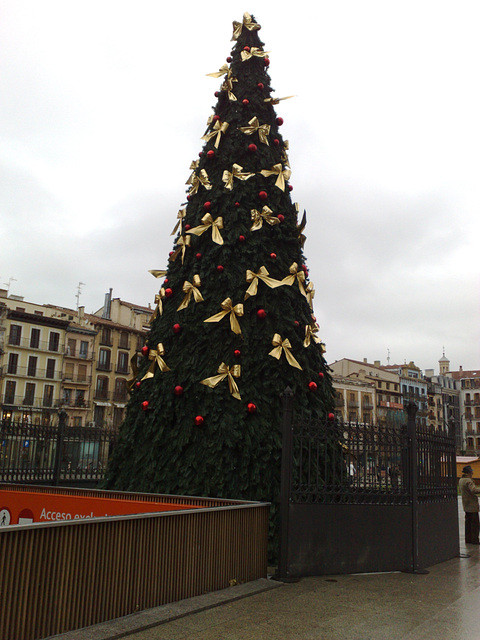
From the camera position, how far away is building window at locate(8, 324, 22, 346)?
49722 mm

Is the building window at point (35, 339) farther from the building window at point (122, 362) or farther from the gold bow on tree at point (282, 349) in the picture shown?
the gold bow on tree at point (282, 349)

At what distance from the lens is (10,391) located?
163ft

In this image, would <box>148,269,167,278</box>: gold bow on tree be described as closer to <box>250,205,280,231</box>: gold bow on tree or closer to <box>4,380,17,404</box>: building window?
<box>250,205,280,231</box>: gold bow on tree

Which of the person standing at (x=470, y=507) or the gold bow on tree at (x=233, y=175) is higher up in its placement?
the gold bow on tree at (x=233, y=175)

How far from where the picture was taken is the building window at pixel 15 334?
49.7 metres

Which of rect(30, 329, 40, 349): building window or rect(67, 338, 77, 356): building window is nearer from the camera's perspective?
rect(30, 329, 40, 349): building window

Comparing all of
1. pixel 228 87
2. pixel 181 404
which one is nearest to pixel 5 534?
pixel 181 404

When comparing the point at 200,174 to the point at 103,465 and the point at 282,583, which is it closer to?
the point at 282,583

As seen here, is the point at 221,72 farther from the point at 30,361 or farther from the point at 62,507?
the point at 30,361

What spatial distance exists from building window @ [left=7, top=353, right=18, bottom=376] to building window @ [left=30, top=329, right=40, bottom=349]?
167 cm

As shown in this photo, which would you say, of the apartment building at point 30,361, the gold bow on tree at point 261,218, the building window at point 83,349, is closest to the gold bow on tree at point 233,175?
the gold bow on tree at point 261,218

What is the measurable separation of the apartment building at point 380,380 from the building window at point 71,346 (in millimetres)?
35349

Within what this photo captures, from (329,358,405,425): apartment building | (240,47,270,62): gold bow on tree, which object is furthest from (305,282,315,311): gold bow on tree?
(329,358,405,425): apartment building

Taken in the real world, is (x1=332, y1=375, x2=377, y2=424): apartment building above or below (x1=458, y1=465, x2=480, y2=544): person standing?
above
